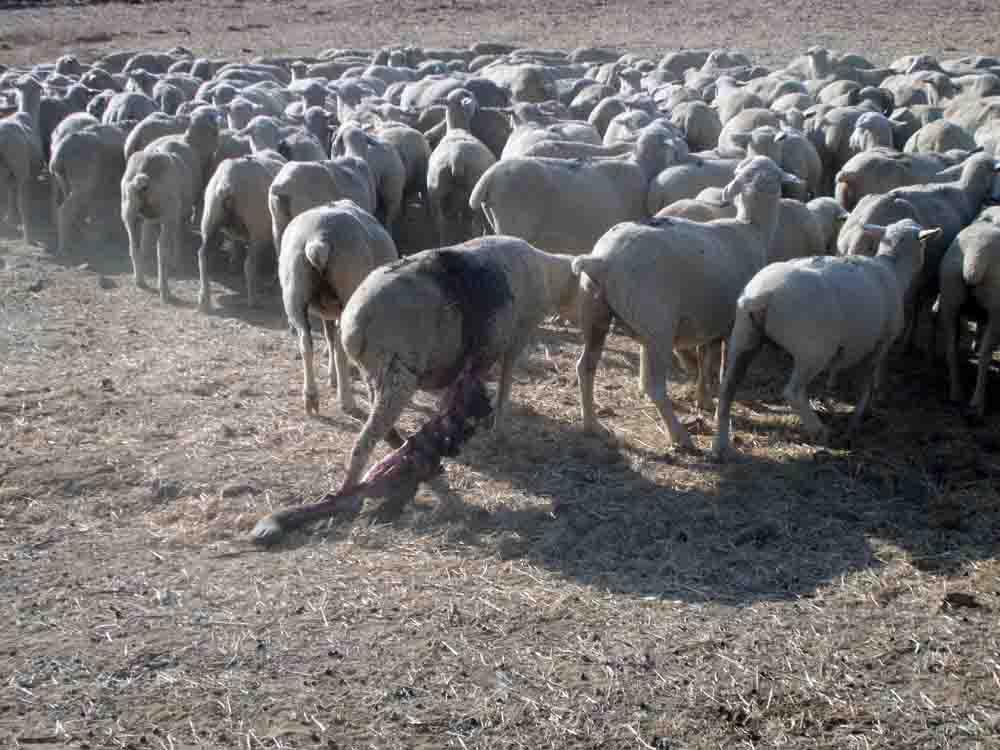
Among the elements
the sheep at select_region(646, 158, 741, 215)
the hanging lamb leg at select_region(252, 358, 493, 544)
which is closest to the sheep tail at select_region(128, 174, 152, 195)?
the sheep at select_region(646, 158, 741, 215)

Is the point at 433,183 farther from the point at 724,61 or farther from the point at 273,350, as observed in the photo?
the point at 724,61

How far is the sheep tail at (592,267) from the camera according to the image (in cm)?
760

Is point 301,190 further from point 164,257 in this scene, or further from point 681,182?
point 681,182

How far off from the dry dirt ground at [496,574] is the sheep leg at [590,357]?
0.22 meters

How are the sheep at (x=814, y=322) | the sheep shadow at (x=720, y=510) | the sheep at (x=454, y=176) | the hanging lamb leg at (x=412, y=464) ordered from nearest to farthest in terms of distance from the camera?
the sheep shadow at (x=720, y=510) < the hanging lamb leg at (x=412, y=464) < the sheep at (x=814, y=322) < the sheep at (x=454, y=176)

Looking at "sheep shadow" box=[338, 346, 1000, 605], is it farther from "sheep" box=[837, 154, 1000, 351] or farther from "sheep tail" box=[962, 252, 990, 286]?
"sheep" box=[837, 154, 1000, 351]

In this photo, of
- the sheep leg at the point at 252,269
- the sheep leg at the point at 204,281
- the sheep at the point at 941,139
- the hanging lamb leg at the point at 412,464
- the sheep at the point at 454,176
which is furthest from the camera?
the sheep at the point at 941,139

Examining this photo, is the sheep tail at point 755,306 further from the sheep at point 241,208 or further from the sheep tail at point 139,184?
the sheep tail at point 139,184

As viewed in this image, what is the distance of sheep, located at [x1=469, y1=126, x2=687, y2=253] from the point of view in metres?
10.1

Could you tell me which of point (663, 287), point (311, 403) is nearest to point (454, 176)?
point (311, 403)

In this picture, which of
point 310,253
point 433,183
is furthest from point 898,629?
point 433,183

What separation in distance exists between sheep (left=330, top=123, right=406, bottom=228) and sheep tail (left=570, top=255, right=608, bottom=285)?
4850mm

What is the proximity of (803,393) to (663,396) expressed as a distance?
866 millimetres

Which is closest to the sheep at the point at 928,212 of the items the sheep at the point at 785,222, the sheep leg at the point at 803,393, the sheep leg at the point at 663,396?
the sheep at the point at 785,222
